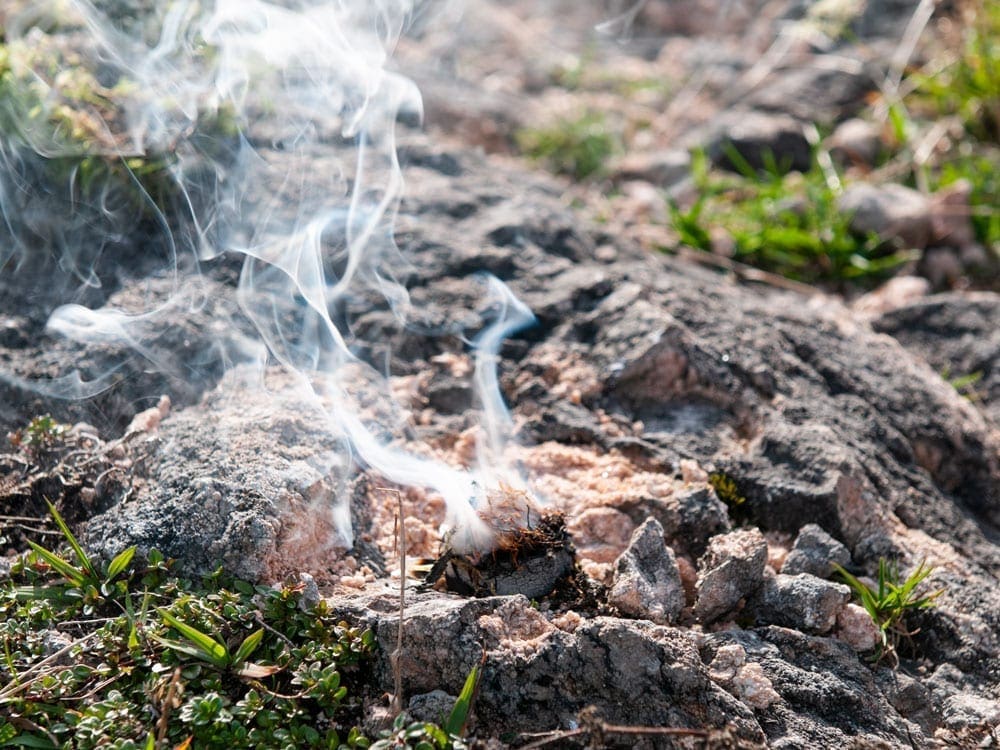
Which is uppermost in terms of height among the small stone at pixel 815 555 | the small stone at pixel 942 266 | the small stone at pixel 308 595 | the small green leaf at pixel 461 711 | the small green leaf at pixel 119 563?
the small stone at pixel 942 266

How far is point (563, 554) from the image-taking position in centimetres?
241

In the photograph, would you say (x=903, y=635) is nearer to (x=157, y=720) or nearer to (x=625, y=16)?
(x=157, y=720)

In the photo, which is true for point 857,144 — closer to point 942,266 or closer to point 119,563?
point 942,266

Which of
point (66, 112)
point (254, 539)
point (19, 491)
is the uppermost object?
point (66, 112)

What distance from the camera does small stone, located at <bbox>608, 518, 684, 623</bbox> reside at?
90.7 inches

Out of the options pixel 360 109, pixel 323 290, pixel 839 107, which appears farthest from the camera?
pixel 839 107

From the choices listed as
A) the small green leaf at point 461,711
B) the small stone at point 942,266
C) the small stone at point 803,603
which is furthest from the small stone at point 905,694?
the small stone at point 942,266

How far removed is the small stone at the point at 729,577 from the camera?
238 centimetres

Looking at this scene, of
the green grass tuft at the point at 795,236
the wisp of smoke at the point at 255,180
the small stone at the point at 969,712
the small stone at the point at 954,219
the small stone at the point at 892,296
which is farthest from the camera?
the small stone at the point at 954,219

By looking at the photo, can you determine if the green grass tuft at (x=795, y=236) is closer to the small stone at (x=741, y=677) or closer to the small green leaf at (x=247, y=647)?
the small stone at (x=741, y=677)

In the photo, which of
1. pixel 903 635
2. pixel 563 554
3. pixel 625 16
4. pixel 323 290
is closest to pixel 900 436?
pixel 903 635

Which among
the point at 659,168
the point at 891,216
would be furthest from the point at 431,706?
the point at 659,168

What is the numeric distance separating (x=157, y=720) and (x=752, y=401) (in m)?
1.90

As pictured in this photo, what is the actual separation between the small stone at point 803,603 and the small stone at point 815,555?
85 mm
